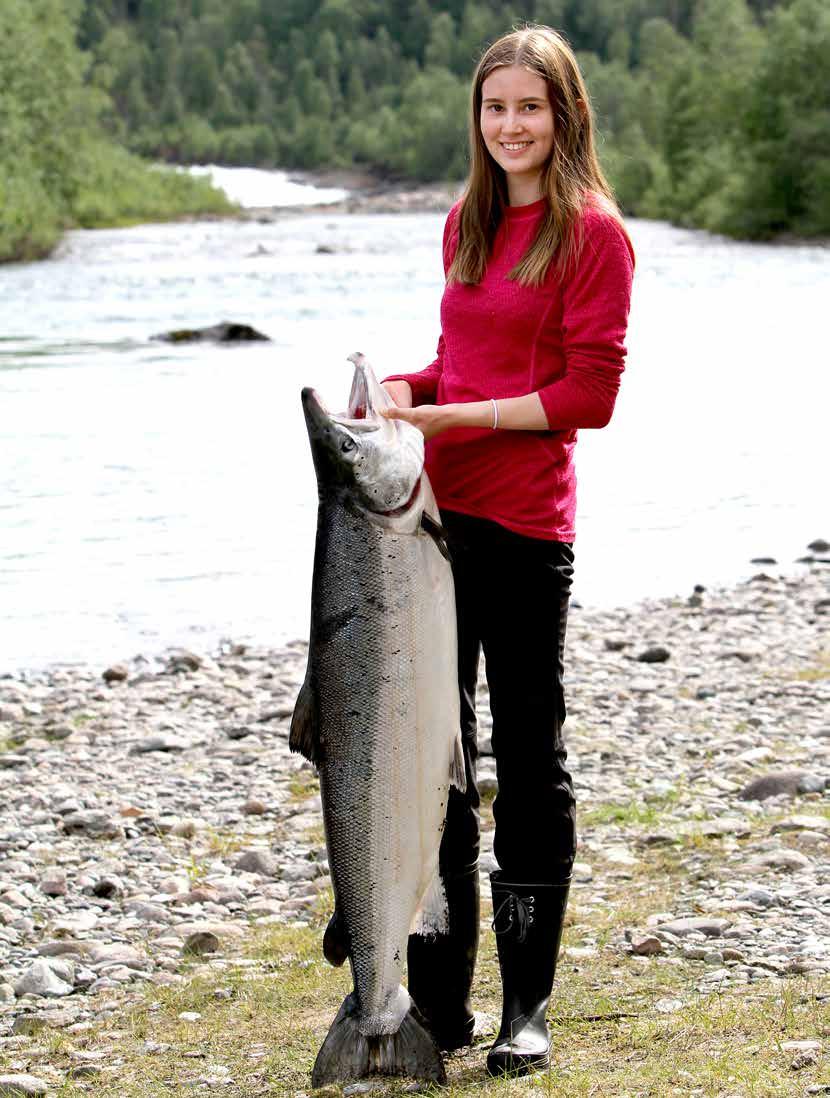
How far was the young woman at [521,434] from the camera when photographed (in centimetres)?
363

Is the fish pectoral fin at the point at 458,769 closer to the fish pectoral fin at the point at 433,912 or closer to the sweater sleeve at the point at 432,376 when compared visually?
the fish pectoral fin at the point at 433,912

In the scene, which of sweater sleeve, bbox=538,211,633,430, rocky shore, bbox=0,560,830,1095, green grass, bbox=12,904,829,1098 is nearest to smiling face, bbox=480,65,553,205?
sweater sleeve, bbox=538,211,633,430

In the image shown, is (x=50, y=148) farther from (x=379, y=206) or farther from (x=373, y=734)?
(x=373, y=734)

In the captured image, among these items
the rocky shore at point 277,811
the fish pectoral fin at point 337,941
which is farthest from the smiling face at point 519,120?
the rocky shore at point 277,811

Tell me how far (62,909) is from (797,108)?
50935 mm

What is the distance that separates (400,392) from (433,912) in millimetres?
1270

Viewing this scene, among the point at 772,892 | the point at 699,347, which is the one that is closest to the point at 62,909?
the point at 772,892

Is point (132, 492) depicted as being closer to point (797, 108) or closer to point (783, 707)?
point (783, 707)

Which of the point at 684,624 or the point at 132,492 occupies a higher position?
the point at 684,624

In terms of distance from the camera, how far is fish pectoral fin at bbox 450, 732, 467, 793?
3693mm

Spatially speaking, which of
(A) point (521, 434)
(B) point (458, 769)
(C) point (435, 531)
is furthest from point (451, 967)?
(A) point (521, 434)

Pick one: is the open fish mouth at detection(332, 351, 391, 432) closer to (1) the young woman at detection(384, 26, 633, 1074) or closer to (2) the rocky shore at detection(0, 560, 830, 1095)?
(1) the young woman at detection(384, 26, 633, 1074)

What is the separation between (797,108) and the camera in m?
52.1

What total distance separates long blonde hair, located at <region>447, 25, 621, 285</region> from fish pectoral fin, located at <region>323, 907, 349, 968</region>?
1.52 metres
